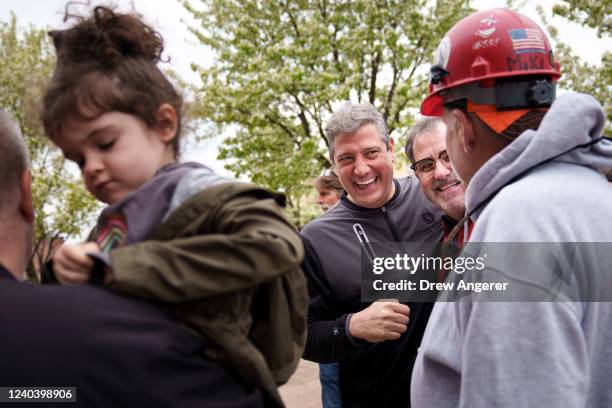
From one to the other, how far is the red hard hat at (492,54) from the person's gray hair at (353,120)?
4.57 ft

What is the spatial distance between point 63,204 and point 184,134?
21090 mm

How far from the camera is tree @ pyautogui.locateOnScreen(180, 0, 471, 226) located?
56.3ft

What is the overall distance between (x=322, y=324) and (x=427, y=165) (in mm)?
1188

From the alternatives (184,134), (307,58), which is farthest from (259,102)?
(184,134)

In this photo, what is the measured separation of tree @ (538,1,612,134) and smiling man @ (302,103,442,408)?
44.6 feet

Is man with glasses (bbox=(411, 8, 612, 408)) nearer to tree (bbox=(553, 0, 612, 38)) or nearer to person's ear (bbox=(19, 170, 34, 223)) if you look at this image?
person's ear (bbox=(19, 170, 34, 223))

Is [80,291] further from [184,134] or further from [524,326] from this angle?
[524,326]

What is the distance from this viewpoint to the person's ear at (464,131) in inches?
71.7

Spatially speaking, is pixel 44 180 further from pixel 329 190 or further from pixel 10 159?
pixel 10 159

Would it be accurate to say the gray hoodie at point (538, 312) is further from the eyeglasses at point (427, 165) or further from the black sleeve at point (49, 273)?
the eyeglasses at point (427, 165)

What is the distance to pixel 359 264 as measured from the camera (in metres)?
3.16

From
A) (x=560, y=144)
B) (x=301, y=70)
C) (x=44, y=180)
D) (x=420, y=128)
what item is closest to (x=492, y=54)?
(x=560, y=144)

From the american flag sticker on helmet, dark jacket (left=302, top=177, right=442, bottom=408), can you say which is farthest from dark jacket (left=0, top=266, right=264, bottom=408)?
dark jacket (left=302, top=177, right=442, bottom=408)

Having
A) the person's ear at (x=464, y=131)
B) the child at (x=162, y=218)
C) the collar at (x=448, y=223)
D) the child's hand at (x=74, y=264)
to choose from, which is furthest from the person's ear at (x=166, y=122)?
the collar at (x=448, y=223)
